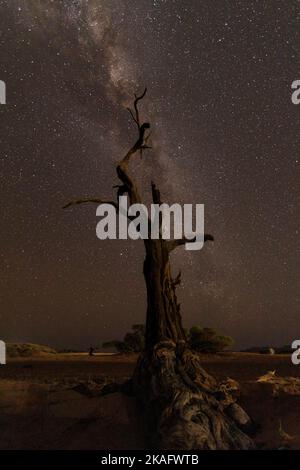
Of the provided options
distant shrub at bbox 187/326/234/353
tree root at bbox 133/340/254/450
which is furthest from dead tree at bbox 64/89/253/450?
distant shrub at bbox 187/326/234/353

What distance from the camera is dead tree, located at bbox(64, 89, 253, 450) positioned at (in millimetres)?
13742

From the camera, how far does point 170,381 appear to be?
1521 cm

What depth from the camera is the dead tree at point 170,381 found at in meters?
13.7

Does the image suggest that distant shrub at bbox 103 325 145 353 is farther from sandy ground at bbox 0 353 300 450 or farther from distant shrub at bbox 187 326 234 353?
sandy ground at bbox 0 353 300 450

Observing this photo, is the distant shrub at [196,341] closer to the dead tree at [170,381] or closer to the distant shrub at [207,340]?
the distant shrub at [207,340]

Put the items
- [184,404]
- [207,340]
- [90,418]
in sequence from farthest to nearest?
[207,340] < [90,418] < [184,404]

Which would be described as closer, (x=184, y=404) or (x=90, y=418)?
(x=184, y=404)

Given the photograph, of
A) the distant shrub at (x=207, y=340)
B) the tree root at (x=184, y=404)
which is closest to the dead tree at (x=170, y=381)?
the tree root at (x=184, y=404)

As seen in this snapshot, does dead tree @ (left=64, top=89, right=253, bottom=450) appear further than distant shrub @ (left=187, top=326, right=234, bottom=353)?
No

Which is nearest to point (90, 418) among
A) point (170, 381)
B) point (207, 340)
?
point (170, 381)

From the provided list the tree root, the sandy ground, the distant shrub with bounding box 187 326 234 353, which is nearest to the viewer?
the tree root

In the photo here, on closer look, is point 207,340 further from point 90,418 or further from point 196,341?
point 90,418
